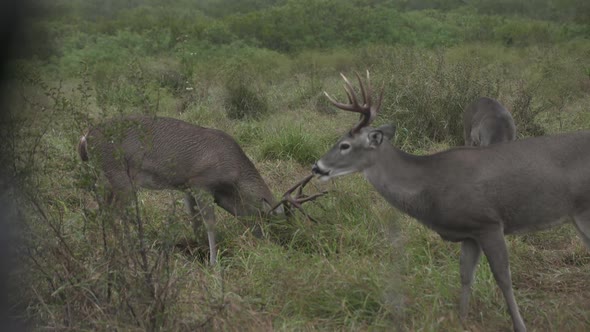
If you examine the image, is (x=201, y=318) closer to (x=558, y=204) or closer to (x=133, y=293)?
(x=133, y=293)

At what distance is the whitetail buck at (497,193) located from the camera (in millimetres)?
4859

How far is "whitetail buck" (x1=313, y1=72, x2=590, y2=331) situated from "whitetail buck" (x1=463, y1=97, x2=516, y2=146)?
2858 millimetres

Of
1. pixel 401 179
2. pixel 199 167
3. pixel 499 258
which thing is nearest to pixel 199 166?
pixel 199 167

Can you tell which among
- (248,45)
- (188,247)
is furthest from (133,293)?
(248,45)

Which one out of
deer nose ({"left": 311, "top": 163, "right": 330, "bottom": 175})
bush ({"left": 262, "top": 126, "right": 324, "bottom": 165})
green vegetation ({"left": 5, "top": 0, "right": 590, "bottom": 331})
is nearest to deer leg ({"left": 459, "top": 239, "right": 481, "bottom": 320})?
green vegetation ({"left": 5, "top": 0, "right": 590, "bottom": 331})

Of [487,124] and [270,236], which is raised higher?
[487,124]

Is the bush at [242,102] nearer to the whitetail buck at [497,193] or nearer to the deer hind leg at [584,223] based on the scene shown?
the whitetail buck at [497,193]

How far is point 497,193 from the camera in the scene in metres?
4.95

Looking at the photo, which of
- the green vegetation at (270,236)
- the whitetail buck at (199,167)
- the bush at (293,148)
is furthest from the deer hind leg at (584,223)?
the bush at (293,148)

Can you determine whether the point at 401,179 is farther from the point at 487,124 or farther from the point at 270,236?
the point at 487,124

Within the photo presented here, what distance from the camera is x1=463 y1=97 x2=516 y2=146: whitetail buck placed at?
8016 mm

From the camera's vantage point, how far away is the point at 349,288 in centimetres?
502

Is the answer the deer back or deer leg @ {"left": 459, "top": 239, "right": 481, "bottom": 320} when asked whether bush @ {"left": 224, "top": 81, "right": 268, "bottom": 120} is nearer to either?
the deer back

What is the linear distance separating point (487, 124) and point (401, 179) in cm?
326
